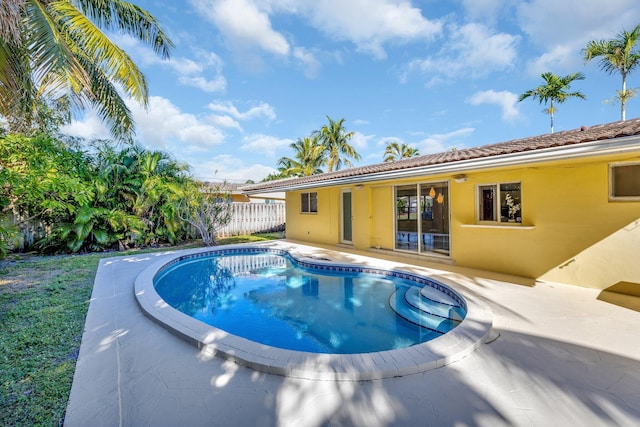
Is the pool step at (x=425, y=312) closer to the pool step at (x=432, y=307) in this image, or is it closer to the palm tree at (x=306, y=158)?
the pool step at (x=432, y=307)

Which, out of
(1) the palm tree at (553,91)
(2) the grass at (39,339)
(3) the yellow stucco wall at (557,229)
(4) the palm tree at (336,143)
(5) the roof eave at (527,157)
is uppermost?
(1) the palm tree at (553,91)

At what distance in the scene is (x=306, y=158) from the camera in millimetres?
34594

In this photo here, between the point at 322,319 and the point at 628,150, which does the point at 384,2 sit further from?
the point at 322,319

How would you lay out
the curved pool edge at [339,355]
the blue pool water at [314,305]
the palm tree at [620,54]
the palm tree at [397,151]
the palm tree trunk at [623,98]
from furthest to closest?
the palm tree at [397,151] < the palm tree trunk at [623,98] < the palm tree at [620,54] < the blue pool water at [314,305] < the curved pool edge at [339,355]

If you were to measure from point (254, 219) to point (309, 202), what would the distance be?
275 inches

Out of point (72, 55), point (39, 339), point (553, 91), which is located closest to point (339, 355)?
point (39, 339)

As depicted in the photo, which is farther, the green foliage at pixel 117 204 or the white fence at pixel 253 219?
the white fence at pixel 253 219

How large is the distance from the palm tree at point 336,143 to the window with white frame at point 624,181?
28848 mm

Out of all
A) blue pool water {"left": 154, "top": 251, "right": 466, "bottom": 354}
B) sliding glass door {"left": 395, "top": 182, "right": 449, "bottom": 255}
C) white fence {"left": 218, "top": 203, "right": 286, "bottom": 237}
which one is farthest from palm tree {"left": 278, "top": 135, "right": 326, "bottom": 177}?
blue pool water {"left": 154, "top": 251, "right": 466, "bottom": 354}

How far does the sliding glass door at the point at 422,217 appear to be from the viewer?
11030 mm

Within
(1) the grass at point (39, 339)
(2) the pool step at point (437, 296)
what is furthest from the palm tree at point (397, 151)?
(1) the grass at point (39, 339)

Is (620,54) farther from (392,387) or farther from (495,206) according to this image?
(392,387)

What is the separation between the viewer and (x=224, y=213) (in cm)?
1625

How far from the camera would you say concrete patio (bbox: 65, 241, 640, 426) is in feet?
9.34
